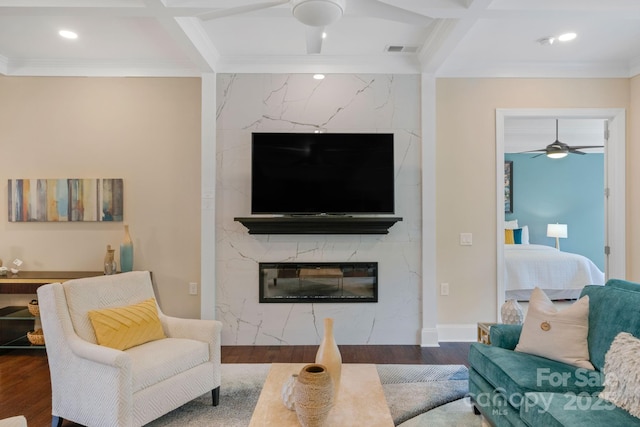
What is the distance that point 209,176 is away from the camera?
3656mm

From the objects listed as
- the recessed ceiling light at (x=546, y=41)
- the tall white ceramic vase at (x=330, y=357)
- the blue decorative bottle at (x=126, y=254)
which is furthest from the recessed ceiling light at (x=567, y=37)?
the blue decorative bottle at (x=126, y=254)

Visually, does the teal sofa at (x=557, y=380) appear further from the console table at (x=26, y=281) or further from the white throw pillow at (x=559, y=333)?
the console table at (x=26, y=281)

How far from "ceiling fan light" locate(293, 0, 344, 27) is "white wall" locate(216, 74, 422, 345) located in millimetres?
1839

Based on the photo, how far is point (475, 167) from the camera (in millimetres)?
3787

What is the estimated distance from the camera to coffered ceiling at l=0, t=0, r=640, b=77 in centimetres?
245

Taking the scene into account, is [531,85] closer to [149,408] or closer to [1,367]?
[149,408]

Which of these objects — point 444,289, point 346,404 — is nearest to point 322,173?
point 444,289

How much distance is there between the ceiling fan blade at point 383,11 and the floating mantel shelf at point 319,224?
5.86 feet

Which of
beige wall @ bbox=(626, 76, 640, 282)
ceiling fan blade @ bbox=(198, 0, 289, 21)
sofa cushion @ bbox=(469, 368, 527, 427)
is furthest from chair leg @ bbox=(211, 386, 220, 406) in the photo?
beige wall @ bbox=(626, 76, 640, 282)

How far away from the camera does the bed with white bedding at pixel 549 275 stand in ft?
17.1

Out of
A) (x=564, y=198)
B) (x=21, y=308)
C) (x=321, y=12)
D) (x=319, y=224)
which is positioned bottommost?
(x=21, y=308)

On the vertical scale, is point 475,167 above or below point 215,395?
above

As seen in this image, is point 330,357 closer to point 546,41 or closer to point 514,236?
point 546,41

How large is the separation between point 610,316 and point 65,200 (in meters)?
4.56
